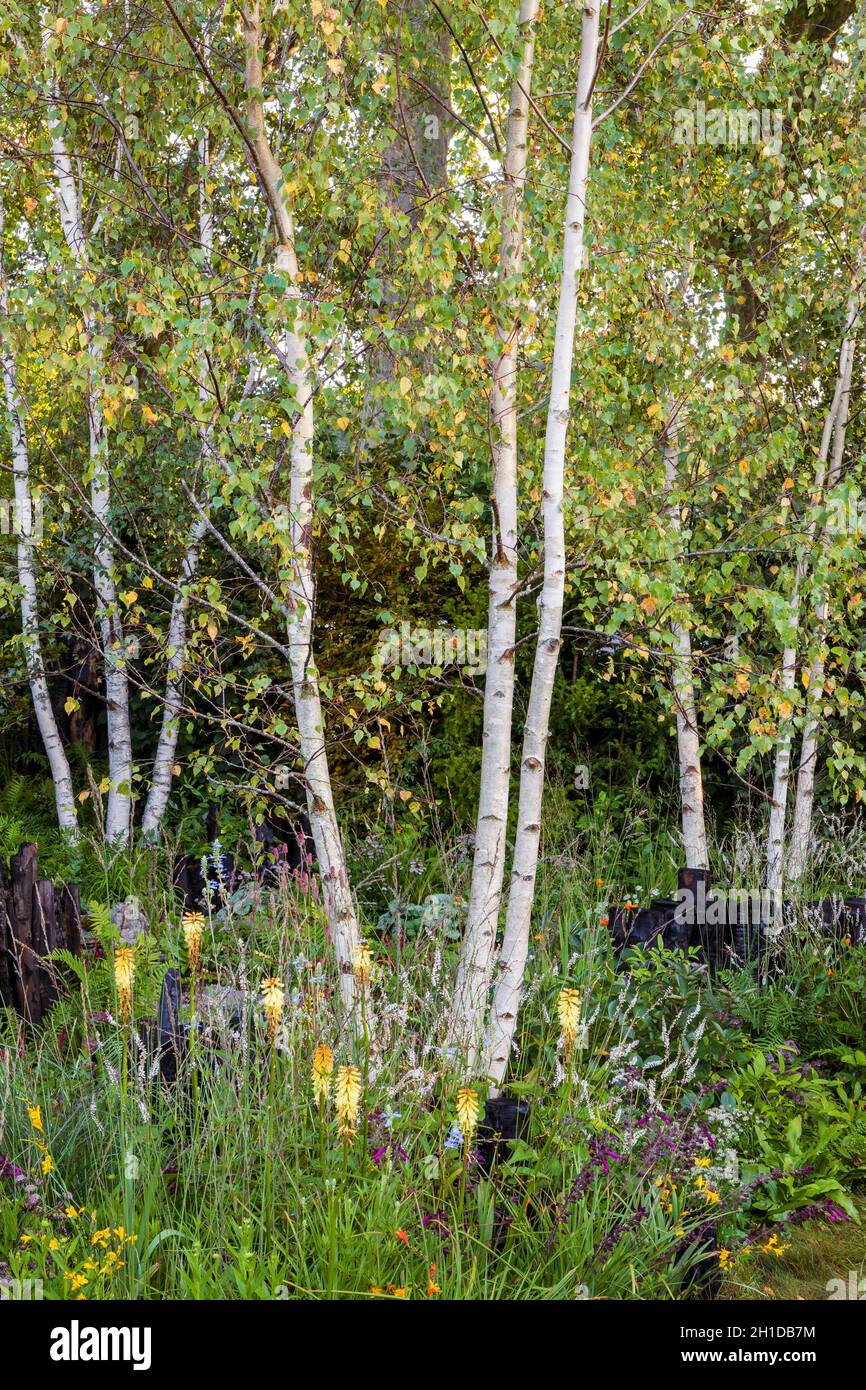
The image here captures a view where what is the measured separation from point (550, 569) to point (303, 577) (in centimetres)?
101

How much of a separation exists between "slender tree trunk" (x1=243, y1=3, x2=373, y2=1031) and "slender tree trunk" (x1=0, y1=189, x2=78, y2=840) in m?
2.69

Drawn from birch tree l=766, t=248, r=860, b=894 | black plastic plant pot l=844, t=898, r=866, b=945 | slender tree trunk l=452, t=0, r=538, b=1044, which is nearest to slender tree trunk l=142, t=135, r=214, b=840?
slender tree trunk l=452, t=0, r=538, b=1044

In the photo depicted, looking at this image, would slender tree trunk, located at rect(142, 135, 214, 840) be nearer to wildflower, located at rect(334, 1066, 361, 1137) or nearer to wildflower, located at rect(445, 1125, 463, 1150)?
wildflower, located at rect(445, 1125, 463, 1150)

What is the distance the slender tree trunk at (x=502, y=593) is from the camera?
4250 millimetres

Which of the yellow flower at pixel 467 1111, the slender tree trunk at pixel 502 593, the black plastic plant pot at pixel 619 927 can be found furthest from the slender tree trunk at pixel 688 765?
the yellow flower at pixel 467 1111

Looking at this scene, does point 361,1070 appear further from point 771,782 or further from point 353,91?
point 771,782

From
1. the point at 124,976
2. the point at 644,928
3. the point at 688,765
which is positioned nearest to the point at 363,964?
the point at 124,976

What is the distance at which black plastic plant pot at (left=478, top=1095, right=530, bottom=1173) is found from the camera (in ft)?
10.9

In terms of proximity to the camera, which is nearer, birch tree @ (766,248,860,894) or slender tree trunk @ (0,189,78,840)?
birch tree @ (766,248,860,894)

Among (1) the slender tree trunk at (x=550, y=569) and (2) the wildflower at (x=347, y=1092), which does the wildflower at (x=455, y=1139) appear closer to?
(2) the wildflower at (x=347, y=1092)

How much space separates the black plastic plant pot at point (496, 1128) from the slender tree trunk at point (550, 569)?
0.60 m

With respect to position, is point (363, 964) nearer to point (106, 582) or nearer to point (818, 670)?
point (818, 670)
